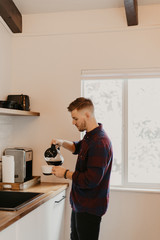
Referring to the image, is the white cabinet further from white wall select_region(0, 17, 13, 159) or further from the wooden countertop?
white wall select_region(0, 17, 13, 159)

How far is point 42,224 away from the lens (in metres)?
2.17

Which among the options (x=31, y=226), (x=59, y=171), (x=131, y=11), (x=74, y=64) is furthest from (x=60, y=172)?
(x=131, y=11)

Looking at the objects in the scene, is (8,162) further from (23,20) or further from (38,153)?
(23,20)

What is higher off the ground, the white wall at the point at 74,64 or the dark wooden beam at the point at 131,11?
the dark wooden beam at the point at 131,11

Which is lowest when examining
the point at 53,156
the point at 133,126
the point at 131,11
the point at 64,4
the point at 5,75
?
the point at 53,156

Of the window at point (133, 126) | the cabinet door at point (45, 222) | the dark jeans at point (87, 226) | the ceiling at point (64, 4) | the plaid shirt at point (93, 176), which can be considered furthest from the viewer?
the window at point (133, 126)

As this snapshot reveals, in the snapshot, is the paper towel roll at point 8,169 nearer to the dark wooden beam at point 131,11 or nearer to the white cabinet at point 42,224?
the white cabinet at point 42,224

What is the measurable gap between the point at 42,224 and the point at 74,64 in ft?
4.98

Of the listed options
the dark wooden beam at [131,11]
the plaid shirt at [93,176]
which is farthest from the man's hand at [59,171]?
the dark wooden beam at [131,11]

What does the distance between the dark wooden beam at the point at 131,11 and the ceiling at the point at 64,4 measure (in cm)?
18

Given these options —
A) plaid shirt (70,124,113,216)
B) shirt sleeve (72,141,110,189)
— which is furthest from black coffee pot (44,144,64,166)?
shirt sleeve (72,141,110,189)

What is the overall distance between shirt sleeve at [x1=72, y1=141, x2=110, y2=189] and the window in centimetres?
87

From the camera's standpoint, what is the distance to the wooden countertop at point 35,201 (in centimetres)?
164

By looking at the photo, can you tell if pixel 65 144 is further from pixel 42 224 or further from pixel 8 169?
pixel 42 224
